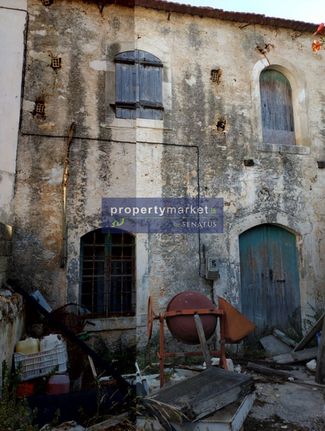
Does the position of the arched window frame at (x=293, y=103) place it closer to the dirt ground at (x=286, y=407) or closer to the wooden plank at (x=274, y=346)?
the wooden plank at (x=274, y=346)

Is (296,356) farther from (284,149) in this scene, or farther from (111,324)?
(284,149)

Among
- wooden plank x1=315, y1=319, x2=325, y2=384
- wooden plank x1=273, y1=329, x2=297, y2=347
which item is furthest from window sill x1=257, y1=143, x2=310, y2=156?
wooden plank x1=315, y1=319, x2=325, y2=384

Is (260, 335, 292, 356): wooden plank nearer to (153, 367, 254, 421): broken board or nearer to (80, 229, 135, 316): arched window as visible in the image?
(80, 229, 135, 316): arched window

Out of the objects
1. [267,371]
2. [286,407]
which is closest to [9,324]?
[286,407]

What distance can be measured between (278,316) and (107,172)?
469 cm

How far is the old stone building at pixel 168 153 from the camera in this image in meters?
6.68

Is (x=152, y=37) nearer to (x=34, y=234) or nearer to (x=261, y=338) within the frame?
(x=34, y=234)

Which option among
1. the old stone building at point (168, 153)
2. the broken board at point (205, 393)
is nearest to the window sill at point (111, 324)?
the old stone building at point (168, 153)

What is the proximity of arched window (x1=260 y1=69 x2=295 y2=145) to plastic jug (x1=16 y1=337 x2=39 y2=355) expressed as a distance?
20.6 feet

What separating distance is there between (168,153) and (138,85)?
156 centimetres

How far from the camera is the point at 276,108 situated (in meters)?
8.41

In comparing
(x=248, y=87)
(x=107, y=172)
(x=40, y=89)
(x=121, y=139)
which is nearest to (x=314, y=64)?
(x=248, y=87)

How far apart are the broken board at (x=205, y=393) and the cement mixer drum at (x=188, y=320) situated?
665mm

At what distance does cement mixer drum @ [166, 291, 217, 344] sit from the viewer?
4887 millimetres
